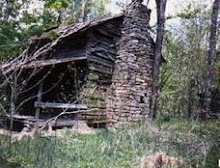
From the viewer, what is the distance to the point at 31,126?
17.3 meters

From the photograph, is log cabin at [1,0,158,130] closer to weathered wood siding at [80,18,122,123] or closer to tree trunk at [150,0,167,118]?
weathered wood siding at [80,18,122,123]

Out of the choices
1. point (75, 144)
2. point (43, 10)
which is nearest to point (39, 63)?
point (75, 144)

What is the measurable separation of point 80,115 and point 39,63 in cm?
288

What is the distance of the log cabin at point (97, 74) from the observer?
18047mm

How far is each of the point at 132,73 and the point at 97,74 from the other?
213cm

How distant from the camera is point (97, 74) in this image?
1888 centimetres

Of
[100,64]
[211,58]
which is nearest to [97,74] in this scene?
[100,64]

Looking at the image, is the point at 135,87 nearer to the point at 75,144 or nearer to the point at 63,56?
the point at 63,56

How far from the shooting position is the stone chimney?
19.7 m

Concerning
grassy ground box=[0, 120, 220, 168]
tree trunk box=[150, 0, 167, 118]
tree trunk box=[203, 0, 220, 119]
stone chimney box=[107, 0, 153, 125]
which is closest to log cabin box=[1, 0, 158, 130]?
stone chimney box=[107, 0, 153, 125]

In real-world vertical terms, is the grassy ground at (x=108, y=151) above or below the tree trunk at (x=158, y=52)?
below

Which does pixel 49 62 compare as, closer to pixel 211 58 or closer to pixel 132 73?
pixel 132 73

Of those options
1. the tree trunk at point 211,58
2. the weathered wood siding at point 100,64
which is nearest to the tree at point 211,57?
the tree trunk at point 211,58

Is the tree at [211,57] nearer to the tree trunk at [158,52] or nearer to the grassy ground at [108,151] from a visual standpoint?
the tree trunk at [158,52]
